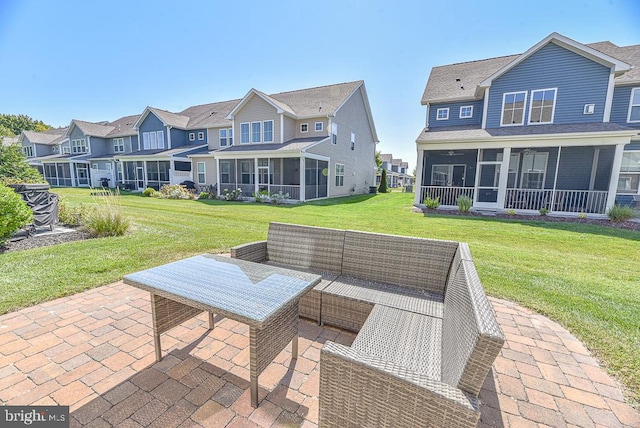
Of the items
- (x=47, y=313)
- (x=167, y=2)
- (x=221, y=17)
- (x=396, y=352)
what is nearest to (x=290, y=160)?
(x=221, y=17)

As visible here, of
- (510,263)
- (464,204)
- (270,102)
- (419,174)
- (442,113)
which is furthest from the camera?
(270,102)

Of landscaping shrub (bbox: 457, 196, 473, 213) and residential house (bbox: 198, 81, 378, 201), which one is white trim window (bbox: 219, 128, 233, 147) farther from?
landscaping shrub (bbox: 457, 196, 473, 213)

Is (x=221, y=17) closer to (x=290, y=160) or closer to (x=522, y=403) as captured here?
(x=290, y=160)

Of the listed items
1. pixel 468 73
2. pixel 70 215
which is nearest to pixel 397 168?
pixel 468 73

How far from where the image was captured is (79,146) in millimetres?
28641

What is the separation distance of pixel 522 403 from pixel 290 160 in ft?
59.4

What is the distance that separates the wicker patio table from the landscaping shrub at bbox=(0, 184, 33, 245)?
18.4ft

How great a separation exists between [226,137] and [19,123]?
206 feet

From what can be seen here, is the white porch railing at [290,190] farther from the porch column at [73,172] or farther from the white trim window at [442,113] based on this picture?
the porch column at [73,172]

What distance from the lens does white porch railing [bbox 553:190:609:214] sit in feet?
35.9

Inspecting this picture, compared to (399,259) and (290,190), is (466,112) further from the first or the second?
(399,259)

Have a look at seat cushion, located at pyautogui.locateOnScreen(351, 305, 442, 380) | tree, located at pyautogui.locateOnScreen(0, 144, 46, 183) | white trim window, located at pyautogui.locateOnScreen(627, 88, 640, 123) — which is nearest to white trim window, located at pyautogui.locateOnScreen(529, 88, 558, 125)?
white trim window, located at pyautogui.locateOnScreen(627, 88, 640, 123)

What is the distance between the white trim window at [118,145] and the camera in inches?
1068

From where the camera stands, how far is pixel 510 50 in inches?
616
